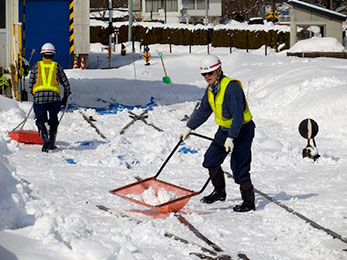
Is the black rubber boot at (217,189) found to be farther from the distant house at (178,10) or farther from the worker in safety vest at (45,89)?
the distant house at (178,10)

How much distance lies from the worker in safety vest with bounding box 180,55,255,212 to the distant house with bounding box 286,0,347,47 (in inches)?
1275

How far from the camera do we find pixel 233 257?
5609 millimetres

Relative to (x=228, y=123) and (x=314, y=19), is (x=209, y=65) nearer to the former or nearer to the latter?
(x=228, y=123)

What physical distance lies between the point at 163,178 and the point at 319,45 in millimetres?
28749

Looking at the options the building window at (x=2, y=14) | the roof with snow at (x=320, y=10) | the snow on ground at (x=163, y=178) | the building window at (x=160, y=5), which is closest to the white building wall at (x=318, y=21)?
the roof with snow at (x=320, y=10)

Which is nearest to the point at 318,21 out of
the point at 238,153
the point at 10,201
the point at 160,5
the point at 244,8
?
the point at 238,153

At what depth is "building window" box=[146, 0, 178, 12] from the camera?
3300 inches

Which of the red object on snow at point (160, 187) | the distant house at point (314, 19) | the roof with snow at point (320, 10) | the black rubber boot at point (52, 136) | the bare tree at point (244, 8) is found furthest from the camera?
the bare tree at point (244, 8)

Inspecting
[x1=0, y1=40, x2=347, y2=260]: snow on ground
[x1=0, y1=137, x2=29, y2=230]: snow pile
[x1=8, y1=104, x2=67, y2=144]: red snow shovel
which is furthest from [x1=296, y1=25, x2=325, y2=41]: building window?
[x1=0, y1=137, x2=29, y2=230]: snow pile

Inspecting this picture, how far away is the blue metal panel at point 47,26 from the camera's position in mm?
25203

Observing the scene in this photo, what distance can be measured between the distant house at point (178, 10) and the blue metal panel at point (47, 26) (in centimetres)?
5642

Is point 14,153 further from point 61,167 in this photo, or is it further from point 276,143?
point 276,143

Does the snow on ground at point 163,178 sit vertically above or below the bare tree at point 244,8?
below

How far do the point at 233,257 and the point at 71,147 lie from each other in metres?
6.51
